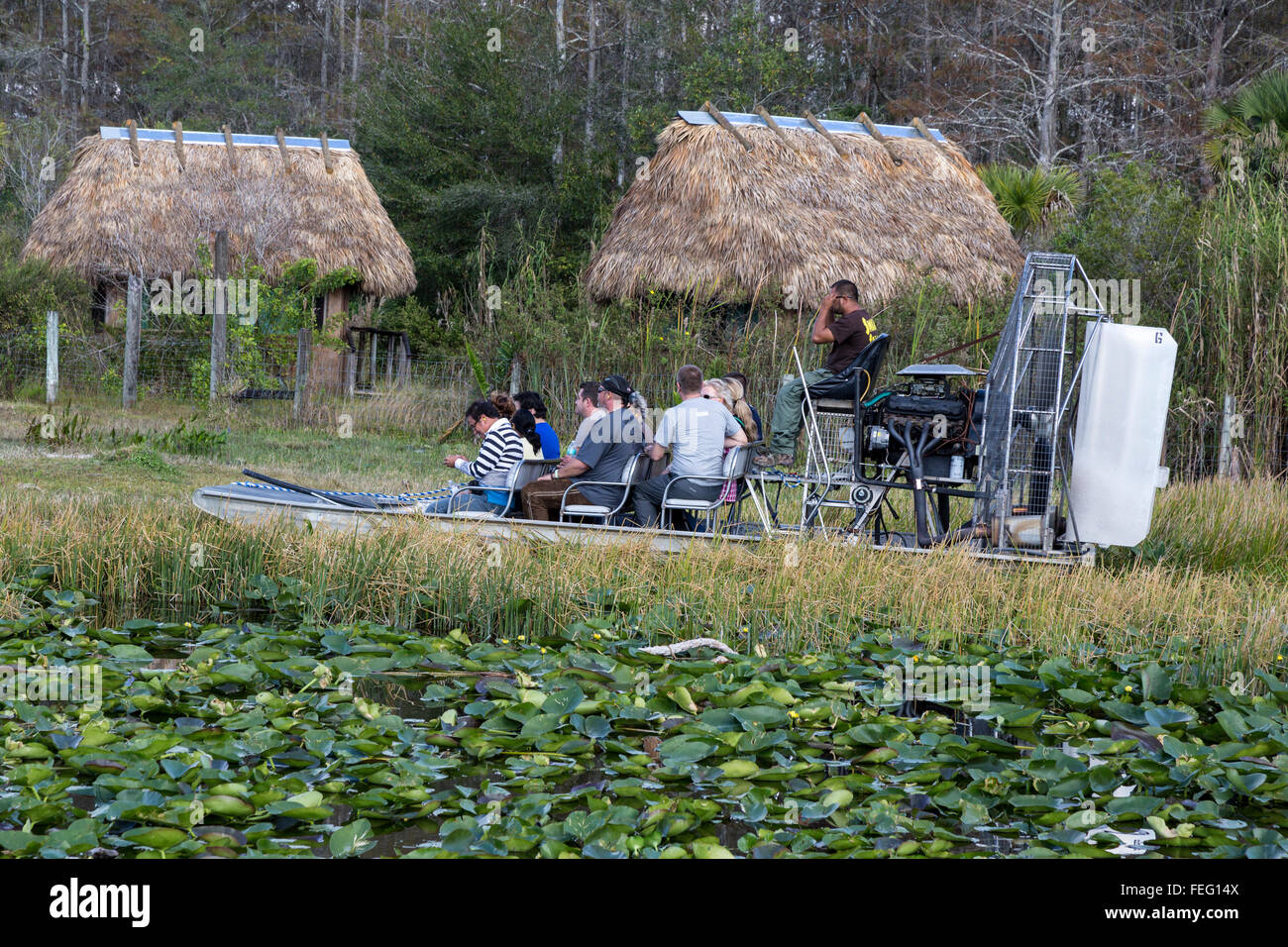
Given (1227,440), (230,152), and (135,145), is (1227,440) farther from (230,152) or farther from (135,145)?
(135,145)

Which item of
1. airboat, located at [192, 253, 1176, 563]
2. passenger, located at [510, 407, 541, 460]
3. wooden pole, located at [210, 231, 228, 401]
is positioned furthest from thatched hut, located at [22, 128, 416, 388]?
airboat, located at [192, 253, 1176, 563]

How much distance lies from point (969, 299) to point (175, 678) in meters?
13.2

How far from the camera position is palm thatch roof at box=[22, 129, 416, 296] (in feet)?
63.0

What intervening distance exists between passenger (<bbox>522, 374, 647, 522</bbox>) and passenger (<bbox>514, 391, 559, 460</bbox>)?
3.03ft

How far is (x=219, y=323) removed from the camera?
14.6m

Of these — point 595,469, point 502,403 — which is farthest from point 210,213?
point 595,469

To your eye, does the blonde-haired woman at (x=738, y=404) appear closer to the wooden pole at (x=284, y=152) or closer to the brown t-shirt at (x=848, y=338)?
the brown t-shirt at (x=848, y=338)

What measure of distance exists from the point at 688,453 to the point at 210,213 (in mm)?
14018

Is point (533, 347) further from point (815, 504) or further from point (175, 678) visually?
point (175, 678)

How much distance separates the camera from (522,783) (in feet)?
13.1

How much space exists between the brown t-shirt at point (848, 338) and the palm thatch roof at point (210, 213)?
12.0 meters

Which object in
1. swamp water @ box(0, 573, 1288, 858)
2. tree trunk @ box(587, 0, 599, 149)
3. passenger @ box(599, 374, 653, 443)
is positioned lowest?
swamp water @ box(0, 573, 1288, 858)

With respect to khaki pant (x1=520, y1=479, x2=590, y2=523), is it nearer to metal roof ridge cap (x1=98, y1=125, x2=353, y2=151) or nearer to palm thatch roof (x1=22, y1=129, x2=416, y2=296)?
palm thatch roof (x1=22, y1=129, x2=416, y2=296)

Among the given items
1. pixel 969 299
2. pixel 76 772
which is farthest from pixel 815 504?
pixel 969 299
